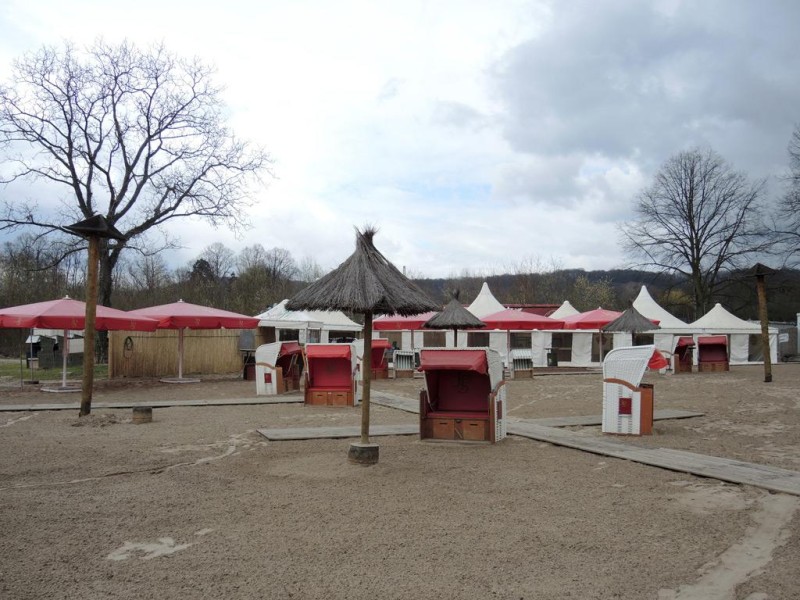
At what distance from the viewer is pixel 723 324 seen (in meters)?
31.7

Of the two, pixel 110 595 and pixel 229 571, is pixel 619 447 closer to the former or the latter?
pixel 229 571

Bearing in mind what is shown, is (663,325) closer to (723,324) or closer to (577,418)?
(723,324)

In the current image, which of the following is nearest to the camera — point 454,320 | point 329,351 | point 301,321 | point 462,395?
point 462,395

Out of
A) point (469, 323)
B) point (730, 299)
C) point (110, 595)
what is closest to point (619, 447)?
point (110, 595)

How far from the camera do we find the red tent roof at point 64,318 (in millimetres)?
16734

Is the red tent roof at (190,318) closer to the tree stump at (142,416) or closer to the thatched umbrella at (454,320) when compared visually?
the thatched umbrella at (454,320)

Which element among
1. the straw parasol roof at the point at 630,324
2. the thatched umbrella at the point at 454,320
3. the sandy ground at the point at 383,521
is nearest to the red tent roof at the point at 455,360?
the sandy ground at the point at 383,521

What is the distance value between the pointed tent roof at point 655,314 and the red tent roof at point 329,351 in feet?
71.5

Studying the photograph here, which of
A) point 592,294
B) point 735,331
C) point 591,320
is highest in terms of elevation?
point 592,294

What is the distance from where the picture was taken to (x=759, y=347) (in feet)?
110

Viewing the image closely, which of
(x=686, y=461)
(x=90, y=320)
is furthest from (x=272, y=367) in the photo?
(x=686, y=461)

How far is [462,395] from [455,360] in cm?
110

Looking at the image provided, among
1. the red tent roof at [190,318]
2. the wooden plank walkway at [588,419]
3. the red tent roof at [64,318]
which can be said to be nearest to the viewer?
the wooden plank walkway at [588,419]

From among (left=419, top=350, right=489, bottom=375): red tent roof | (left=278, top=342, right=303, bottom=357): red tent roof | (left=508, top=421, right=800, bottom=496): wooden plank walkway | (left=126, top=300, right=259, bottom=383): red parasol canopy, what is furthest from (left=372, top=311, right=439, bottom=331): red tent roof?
(left=419, top=350, right=489, bottom=375): red tent roof
